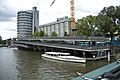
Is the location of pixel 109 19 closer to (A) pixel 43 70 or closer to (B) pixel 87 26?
(B) pixel 87 26

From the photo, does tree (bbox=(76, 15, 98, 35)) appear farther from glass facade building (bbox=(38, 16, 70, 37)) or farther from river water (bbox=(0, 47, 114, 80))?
glass facade building (bbox=(38, 16, 70, 37))

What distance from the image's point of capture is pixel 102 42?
197 ft

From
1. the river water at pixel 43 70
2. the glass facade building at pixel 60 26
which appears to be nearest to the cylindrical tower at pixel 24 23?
the glass facade building at pixel 60 26

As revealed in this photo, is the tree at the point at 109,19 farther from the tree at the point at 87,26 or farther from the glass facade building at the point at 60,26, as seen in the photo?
the glass facade building at the point at 60,26

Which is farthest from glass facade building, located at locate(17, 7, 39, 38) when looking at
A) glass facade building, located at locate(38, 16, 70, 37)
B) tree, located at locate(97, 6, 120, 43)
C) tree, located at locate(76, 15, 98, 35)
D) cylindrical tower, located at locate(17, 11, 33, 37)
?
tree, located at locate(97, 6, 120, 43)

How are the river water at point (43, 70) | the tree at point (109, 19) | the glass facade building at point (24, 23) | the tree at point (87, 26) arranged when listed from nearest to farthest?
the river water at point (43, 70)
the tree at point (109, 19)
the tree at point (87, 26)
the glass facade building at point (24, 23)

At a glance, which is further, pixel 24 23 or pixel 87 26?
pixel 24 23

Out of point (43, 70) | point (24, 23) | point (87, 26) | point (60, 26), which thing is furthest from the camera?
point (24, 23)

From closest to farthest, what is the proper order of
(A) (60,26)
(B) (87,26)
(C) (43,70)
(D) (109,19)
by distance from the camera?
(C) (43,70)
(D) (109,19)
(B) (87,26)
(A) (60,26)

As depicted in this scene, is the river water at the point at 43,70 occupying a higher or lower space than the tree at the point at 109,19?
lower

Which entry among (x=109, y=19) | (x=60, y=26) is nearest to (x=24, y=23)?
(x=60, y=26)

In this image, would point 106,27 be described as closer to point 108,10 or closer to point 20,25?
point 108,10

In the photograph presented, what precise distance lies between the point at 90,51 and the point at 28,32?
15928 centimetres

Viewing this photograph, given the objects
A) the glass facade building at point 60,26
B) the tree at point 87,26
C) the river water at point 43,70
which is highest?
the glass facade building at point 60,26
